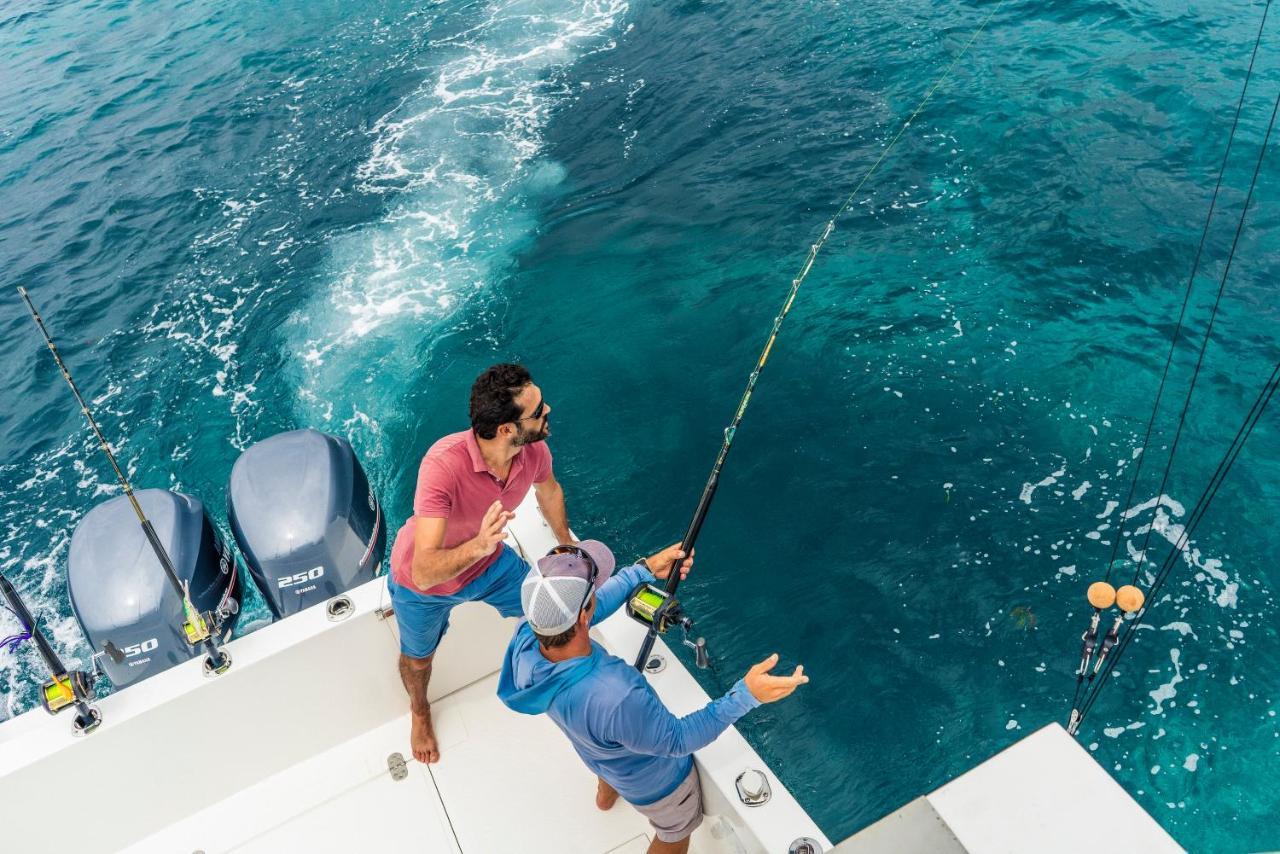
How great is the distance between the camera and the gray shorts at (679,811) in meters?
2.66

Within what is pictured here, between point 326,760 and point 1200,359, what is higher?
point 326,760

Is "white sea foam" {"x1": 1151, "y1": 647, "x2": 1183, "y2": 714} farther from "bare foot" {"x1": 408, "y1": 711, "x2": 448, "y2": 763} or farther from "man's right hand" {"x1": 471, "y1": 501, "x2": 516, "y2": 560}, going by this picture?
"man's right hand" {"x1": 471, "y1": 501, "x2": 516, "y2": 560}

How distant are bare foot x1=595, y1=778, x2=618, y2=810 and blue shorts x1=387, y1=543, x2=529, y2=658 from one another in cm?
71

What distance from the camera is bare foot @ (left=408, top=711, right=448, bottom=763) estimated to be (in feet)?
11.4

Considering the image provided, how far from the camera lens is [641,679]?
2.37 m

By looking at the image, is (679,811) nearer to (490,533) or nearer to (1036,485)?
(490,533)

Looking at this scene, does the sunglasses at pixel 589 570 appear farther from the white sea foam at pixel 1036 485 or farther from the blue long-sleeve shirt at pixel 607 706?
the white sea foam at pixel 1036 485

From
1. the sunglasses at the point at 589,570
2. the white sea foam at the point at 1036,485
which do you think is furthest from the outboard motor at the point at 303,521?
the white sea foam at the point at 1036,485

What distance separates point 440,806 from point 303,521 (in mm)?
2074

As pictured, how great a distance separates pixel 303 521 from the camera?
4.81m

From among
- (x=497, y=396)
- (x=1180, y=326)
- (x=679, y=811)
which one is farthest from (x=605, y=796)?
(x=1180, y=326)

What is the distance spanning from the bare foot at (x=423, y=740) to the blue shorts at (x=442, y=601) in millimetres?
368

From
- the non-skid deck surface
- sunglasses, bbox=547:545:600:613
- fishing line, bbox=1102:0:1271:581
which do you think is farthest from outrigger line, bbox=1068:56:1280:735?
sunglasses, bbox=547:545:600:613

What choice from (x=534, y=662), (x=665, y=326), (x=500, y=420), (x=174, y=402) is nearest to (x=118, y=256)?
(x=174, y=402)
